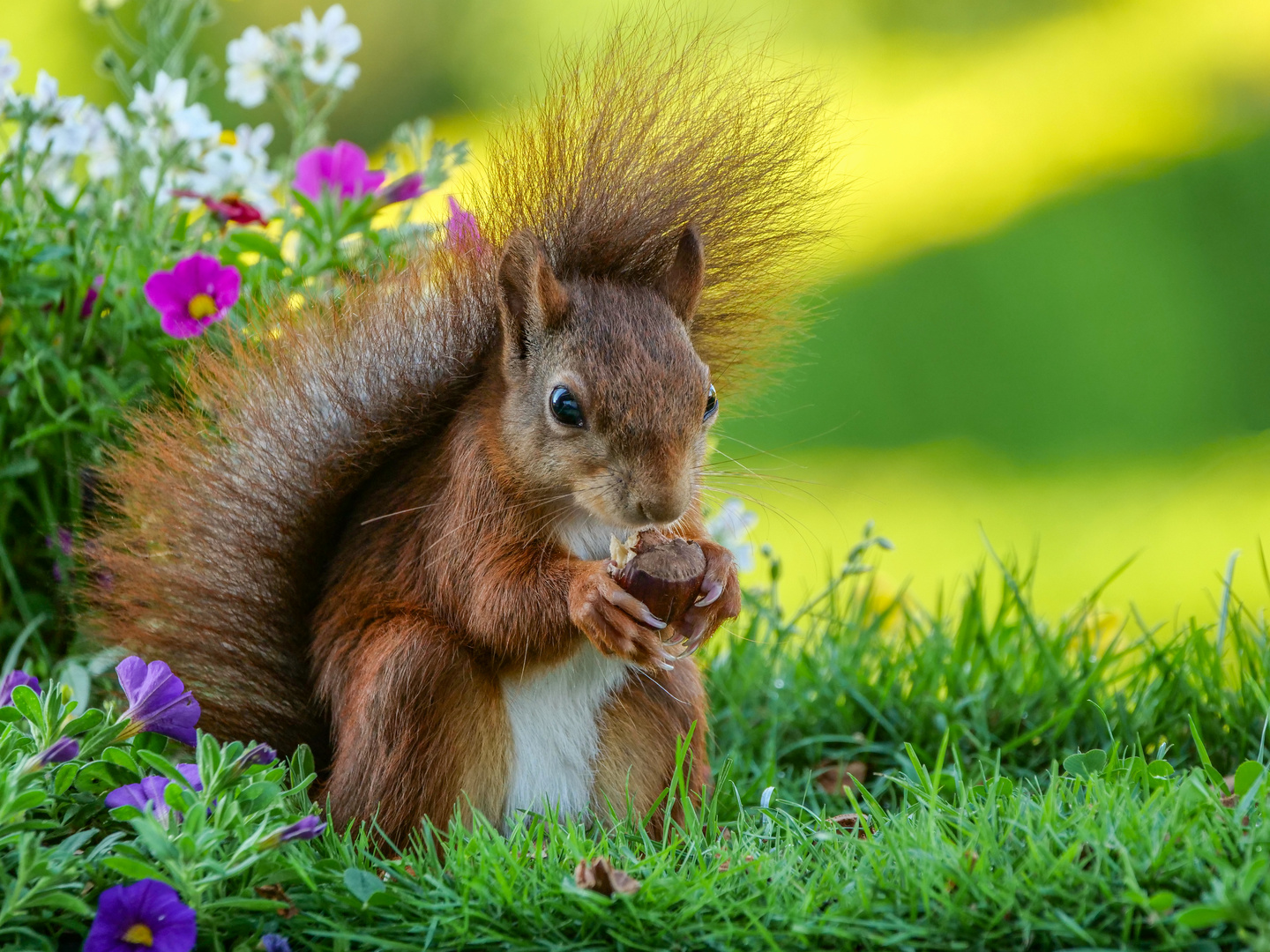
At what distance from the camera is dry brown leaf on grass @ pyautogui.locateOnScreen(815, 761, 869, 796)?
183 cm

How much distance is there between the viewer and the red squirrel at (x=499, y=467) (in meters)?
1.38

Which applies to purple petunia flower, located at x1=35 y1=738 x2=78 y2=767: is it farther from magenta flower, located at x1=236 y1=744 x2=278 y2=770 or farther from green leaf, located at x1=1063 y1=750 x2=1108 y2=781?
green leaf, located at x1=1063 y1=750 x2=1108 y2=781

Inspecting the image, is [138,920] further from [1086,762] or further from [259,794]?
[1086,762]

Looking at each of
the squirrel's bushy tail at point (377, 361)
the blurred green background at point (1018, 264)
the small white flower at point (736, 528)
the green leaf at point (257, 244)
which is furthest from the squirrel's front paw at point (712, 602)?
the blurred green background at point (1018, 264)

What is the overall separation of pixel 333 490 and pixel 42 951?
0.56 meters

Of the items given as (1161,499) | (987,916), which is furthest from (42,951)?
(1161,499)

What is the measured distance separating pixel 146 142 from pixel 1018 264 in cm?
336

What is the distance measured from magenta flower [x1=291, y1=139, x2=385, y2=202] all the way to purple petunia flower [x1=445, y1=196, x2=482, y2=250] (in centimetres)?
53

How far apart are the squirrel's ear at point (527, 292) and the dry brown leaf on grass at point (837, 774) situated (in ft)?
2.47

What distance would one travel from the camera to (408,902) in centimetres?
121

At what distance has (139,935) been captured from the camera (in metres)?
1.14

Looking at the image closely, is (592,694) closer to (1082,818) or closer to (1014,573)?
(1082,818)

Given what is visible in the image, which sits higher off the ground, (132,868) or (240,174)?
(240,174)

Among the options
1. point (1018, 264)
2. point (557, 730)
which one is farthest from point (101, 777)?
point (1018, 264)
